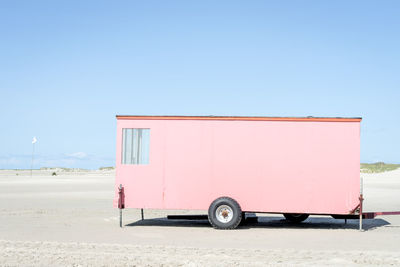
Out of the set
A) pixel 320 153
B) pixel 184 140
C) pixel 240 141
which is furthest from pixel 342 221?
pixel 184 140

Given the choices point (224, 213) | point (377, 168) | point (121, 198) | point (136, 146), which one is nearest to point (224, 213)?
point (224, 213)

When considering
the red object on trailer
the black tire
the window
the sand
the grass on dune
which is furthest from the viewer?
the grass on dune

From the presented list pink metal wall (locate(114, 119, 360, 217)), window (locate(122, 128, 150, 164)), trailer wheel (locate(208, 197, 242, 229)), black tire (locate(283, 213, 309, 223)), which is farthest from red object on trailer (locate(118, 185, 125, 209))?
black tire (locate(283, 213, 309, 223))

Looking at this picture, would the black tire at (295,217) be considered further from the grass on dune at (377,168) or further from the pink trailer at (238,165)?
the grass on dune at (377,168)

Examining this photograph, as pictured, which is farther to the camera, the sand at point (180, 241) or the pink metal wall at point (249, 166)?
the pink metal wall at point (249, 166)

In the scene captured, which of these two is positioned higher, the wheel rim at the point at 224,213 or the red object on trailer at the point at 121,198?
the red object on trailer at the point at 121,198

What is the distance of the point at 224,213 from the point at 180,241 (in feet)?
8.10

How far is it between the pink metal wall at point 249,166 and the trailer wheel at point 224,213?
308 mm

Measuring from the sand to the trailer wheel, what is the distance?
0.25 meters

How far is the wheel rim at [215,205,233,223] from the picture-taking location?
44.0 feet

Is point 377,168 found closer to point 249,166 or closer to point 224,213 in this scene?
point 249,166

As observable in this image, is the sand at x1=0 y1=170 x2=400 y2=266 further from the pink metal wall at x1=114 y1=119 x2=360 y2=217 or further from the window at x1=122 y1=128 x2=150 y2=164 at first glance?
the window at x1=122 y1=128 x2=150 y2=164

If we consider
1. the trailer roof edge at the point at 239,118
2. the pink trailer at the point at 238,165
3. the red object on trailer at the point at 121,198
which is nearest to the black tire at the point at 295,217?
the pink trailer at the point at 238,165

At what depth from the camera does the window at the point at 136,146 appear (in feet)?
46.2
